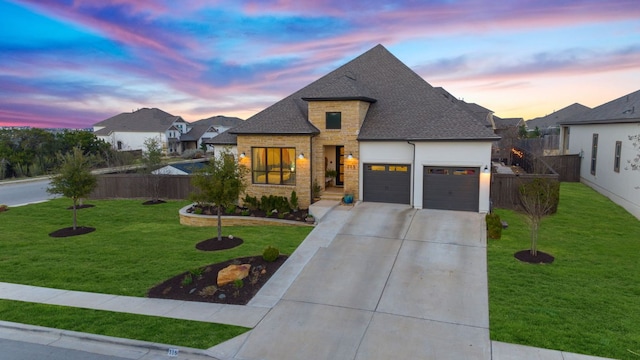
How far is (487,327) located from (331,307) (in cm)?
372

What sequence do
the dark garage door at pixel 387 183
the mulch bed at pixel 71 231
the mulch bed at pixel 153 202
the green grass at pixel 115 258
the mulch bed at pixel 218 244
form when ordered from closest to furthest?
the green grass at pixel 115 258, the mulch bed at pixel 218 244, the mulch bed at pixel 71 231, the dark garage door at pixel 387 183, the mulch bed at pixel 153 202

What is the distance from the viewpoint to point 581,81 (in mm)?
30891

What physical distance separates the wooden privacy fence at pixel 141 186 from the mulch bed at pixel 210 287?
48.1 feet

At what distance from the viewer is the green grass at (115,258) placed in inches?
347

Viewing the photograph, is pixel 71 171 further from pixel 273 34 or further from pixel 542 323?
pixel 542 323

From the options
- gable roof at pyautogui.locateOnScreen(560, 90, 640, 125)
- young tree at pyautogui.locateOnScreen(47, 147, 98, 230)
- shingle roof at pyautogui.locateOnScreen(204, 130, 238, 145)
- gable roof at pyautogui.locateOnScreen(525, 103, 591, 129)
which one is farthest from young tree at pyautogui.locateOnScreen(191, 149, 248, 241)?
gable roof at pyautogui.locateOnScreen(525, 103, 591, 129)

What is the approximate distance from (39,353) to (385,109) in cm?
1815

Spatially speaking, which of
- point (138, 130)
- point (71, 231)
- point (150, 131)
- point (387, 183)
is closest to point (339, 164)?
point (387, 183)

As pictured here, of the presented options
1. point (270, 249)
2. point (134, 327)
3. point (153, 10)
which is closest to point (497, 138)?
point (270, 249)

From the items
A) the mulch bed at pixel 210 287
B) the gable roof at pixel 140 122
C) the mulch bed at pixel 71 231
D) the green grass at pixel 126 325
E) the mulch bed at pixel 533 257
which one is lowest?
the green grass at pixel 126 325

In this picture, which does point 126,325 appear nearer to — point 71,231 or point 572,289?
A: point 572,289

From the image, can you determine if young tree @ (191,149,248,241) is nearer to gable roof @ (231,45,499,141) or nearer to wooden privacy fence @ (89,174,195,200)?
gable roof @ (231,45,499,141)

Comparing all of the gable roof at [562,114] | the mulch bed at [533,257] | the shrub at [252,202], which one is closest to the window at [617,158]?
the mulch bed at [533,257]

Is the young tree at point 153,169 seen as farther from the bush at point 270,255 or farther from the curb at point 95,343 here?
the curb at point 95,343
